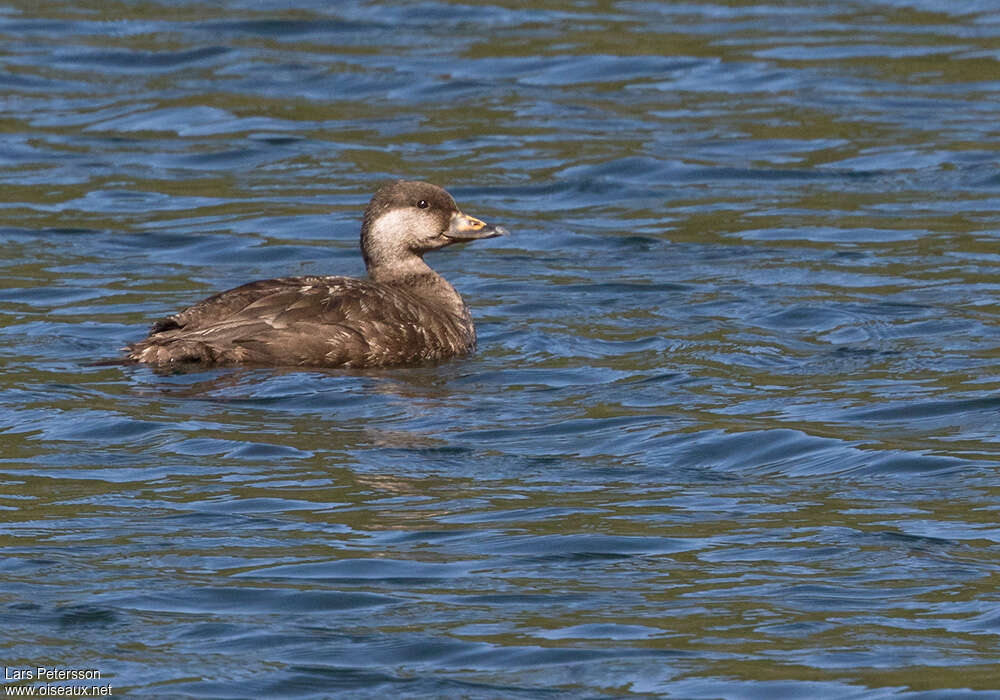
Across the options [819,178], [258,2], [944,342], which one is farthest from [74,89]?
[944,342]

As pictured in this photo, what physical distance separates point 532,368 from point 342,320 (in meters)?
1.02

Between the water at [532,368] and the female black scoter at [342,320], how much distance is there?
165 mm

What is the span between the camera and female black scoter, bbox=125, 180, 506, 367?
33.8ft

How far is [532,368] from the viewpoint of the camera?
10648 mm

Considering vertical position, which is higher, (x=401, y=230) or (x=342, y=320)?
(x=401, y=230)

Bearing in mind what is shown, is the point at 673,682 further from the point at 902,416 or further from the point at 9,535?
the point at 902,416

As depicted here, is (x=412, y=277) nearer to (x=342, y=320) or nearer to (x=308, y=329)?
(x=342, y=320)

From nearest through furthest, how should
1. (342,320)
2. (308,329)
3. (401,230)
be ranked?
(308,329) → (342,320) → (401,230)

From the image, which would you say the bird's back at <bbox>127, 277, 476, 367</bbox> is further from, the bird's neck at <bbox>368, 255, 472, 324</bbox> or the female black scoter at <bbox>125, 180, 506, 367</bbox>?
the bird's neck at <bbox>368, 255, 472, 324</bbox>

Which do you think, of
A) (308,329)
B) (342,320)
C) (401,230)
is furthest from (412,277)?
(308,329)

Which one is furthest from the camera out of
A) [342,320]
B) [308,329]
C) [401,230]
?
[401,230]

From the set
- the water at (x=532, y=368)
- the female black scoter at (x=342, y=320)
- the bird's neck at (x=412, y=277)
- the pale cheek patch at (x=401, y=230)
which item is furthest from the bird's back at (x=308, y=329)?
the pale cheek patch at (x=401, y=230)

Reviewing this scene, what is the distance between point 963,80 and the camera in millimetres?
17750

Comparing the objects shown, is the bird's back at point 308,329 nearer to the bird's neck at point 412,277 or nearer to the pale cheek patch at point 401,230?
the bird's neck at point 412,277
